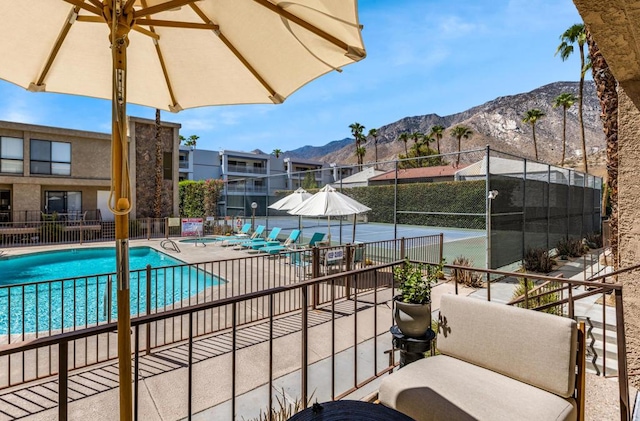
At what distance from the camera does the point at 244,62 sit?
242 centimetres

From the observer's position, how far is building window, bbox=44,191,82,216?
1741cm

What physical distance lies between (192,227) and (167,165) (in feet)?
20.7

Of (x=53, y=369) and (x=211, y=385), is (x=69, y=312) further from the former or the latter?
(x=211, y=385)

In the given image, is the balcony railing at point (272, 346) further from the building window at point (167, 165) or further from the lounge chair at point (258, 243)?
the building window at point (167, 165)

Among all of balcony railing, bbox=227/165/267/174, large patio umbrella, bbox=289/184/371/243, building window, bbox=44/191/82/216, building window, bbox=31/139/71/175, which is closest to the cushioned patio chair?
large patio umbrella, bbox=289/184/371/243

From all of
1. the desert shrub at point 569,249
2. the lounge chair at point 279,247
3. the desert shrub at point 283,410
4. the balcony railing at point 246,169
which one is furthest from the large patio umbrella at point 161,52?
the balcony railing at point 246,169

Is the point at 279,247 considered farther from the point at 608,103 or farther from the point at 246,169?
the point at 246,169

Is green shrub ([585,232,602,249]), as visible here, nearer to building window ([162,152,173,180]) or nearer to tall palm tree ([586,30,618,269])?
tall palm tree ([586,30,618,269])

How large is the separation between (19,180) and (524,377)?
70.1ft

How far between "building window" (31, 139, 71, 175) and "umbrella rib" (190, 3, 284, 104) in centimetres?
1983

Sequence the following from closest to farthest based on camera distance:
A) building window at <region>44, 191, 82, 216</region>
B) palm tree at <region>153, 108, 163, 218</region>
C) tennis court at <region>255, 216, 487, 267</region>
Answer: tennis court at <region>255, 216, 487, 267</region>, building window at <region>44, 191, 82, 216</region>, palm tree at <region>153, 108, 163, 218</region>

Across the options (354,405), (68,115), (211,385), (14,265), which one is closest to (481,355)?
(354,405)

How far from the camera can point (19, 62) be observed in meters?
2.20

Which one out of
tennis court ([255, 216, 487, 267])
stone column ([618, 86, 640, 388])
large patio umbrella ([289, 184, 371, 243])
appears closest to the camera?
stone column ([618, 86, 640, 388])
